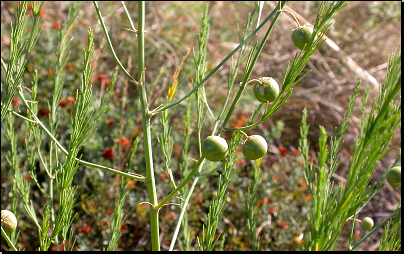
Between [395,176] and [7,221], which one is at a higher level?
[395,176]

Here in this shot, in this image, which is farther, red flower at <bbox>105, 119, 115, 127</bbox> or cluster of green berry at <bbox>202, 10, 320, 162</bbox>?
red flower at <bbox>105, 119, 115, 127</bbox>

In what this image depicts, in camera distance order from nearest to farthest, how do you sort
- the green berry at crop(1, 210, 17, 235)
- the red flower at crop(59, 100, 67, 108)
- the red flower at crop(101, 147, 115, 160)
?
the green berry at crop(1, 210, 17, 235)
the red flower at crop(101, 147, 115, 160)
the red flower at crop(59, 100, 67, 108)

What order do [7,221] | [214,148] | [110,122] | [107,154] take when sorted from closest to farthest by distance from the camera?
[214,148] → [7,221] → [107,154] → [110,122]

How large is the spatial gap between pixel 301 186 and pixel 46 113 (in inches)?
78.2

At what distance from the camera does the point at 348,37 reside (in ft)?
12.5

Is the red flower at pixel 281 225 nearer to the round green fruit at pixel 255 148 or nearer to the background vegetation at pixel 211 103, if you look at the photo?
the background vegetation at pixel 211 103

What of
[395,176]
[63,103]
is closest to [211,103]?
[63,103]

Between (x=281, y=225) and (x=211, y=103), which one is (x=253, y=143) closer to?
(x=281, y=225)

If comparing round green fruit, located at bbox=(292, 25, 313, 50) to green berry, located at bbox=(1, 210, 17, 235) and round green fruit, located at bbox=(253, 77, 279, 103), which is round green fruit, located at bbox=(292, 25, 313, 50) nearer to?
round green fruit, located at bbox=(253, 77, 279, 103)

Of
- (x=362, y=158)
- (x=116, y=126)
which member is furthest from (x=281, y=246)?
(x=362, y=158)

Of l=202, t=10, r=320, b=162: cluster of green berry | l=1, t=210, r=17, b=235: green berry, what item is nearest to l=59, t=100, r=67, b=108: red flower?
l=1, t=210, r=17, b=235: green berry

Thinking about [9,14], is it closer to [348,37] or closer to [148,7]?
[148,7]

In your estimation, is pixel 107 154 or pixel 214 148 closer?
pixel 214 148

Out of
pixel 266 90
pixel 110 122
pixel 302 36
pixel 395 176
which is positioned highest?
pixel 302 36
